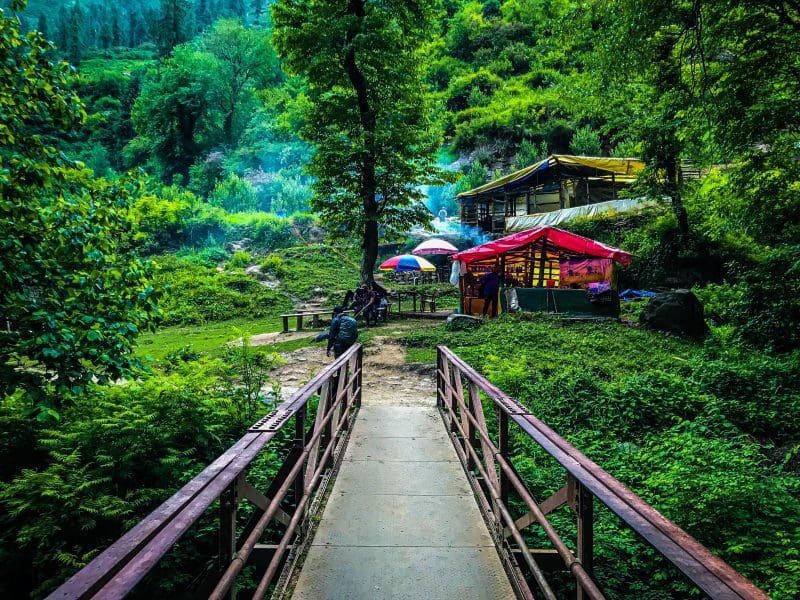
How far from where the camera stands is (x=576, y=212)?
22.7m

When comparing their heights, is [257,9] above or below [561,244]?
above

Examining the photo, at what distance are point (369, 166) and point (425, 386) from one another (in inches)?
374

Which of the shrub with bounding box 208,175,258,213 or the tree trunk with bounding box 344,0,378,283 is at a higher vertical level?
the shrub with bounding box 208,175,258,213

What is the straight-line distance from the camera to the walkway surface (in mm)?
2654

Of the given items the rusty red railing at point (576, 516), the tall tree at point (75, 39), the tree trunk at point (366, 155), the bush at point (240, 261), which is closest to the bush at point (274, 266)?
the bush at point (240, 261)

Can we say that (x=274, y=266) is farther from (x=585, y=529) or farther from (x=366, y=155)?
(x=585, y=529)

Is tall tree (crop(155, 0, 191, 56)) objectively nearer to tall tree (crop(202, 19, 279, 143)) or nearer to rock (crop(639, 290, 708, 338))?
tall tree (crop(202, 19, 279, 143))

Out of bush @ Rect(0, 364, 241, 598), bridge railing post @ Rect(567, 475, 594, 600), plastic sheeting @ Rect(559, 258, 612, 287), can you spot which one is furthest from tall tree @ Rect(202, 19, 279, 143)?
bridge railing post @ Rect(567, 475, 594, 600)

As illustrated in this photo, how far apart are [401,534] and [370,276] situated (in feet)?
41.6

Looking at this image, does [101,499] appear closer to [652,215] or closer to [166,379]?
[166,379]

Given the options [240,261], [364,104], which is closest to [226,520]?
[364,104]

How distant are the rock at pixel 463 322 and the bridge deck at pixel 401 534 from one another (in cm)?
766

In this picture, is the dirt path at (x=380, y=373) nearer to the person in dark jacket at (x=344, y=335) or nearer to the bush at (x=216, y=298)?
the person in dark jacket at (x=344, y=335)

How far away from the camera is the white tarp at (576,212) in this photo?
70.0 ft
